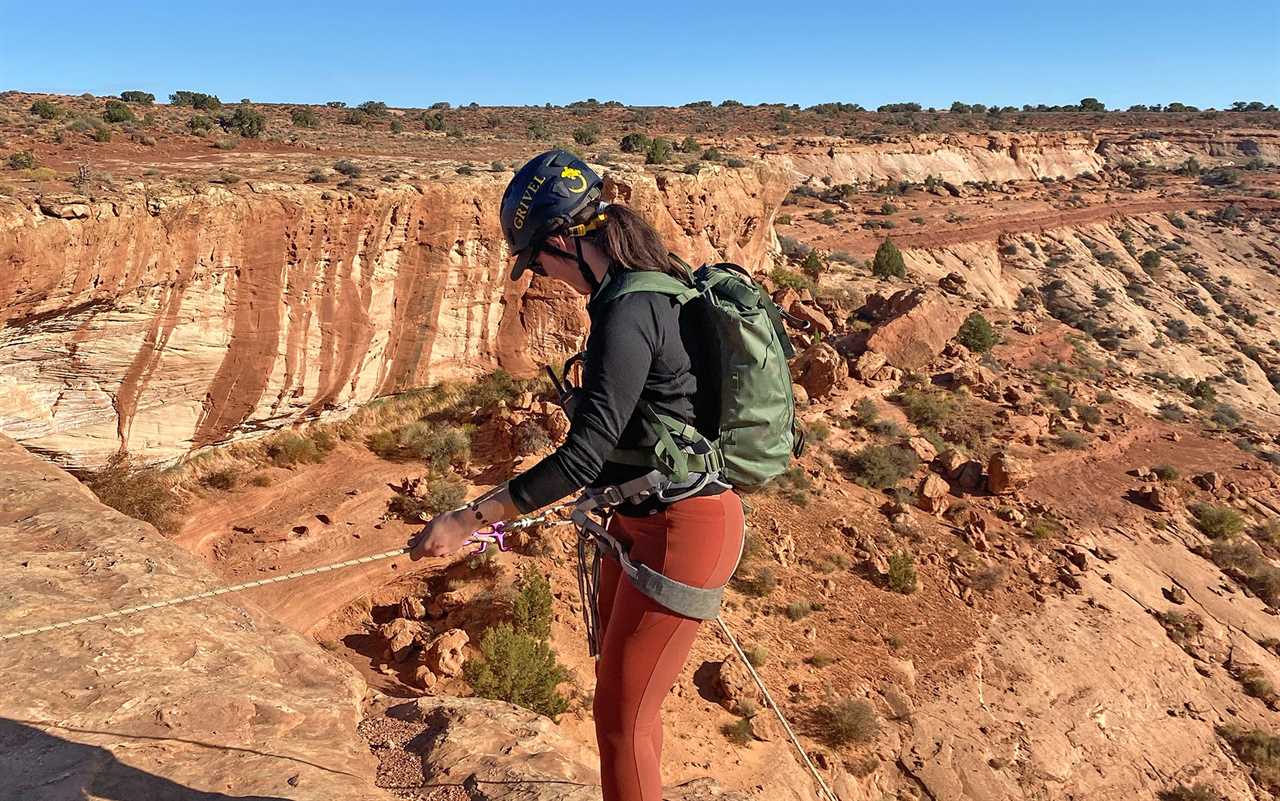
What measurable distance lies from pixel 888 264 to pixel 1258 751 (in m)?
20.0

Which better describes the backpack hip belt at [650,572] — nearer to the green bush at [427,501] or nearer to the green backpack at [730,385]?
the green backpack at [730,385]

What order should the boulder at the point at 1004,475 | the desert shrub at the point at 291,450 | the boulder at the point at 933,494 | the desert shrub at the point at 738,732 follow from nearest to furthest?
the desert shrub at the point at 738,732 → the desert shrub at the point at 291,450 → the boulder at the point at 933,494 → the boulder at the point at 1004,475

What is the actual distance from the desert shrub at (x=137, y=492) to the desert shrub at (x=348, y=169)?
19.4 ft

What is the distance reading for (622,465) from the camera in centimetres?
270

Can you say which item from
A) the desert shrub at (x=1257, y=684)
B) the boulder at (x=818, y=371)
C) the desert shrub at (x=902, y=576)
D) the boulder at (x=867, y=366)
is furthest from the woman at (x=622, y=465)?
the boulder at (x=867, y=366)

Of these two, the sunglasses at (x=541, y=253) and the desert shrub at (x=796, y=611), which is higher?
the sunglasses at (x=541, y=253)

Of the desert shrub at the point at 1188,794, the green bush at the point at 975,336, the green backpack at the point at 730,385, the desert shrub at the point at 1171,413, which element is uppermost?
the green backpack at the point at 730,385

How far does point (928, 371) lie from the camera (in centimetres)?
1870

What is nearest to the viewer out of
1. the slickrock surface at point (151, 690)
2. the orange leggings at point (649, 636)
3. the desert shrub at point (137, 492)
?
the orange leggings at point (649, 636)

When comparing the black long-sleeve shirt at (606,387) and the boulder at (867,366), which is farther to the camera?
the boulder at (867,366)

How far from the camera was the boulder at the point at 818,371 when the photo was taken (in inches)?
635

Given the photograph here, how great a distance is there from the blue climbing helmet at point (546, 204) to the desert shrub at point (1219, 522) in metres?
16.5

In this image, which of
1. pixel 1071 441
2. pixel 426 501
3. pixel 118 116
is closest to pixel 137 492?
pixel 426 501

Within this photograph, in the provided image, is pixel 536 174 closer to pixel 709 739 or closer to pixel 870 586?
pixel 709 739
